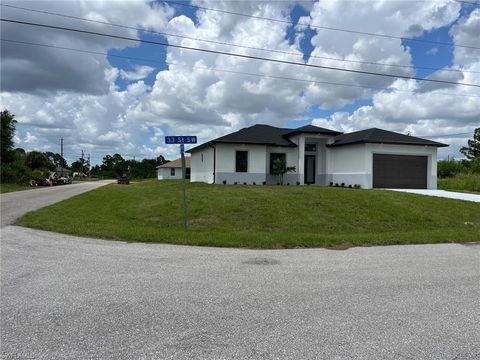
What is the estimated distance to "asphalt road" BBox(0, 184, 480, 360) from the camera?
12.6 feet

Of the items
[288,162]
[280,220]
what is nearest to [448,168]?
[288,162]

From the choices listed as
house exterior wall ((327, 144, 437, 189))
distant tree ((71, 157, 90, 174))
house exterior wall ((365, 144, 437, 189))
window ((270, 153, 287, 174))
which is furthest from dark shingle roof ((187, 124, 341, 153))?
distant tree ((71, 157, 90, 174))

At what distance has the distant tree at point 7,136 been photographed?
1681 inches

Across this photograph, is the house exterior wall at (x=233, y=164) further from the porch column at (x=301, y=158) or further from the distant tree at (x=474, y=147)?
the distant tree at (x=474, y=147)

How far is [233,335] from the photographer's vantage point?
13.5 feet

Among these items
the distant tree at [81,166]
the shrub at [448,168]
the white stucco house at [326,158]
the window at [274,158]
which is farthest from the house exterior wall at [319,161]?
the distant tree at [81,166]

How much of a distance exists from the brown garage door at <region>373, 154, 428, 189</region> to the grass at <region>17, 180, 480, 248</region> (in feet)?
25.2

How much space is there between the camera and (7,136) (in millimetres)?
43250

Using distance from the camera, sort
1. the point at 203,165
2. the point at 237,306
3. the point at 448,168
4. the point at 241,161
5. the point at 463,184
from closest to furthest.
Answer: the point at 237,306 → the point at 241,161 → the point at 463,184 → the point at 203,165 → the point at 448,168

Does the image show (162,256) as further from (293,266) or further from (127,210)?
(127,210)

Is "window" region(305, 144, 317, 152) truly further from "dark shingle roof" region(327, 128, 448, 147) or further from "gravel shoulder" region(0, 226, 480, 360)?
"gravel shoulder" region(0, 226, 480, 360)

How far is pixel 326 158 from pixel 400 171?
213 inches

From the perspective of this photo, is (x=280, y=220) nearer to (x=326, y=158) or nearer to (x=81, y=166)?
(x=326, y=158)

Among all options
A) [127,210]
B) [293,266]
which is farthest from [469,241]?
[127,210]
